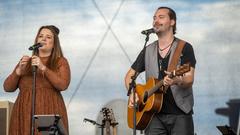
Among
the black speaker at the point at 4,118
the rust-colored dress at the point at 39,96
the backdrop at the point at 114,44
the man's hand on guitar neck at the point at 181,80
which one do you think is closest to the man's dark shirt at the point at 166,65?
the man's hand on guitar neck at the point at 181,80

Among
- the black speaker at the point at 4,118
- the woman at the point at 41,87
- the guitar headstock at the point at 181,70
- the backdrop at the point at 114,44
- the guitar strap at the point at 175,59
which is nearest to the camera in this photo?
the guitar headstock at the point at 181,70

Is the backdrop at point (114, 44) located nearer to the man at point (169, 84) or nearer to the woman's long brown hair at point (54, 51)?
the woman's long brown hair at point (54, 51)

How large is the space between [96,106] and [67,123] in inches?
20.5

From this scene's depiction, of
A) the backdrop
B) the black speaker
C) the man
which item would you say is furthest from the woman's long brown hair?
the man

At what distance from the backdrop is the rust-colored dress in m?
0.61

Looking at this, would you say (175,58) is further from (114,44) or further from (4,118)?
(4,118)

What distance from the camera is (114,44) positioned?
5680 millimetres

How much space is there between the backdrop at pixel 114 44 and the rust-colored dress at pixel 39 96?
0.61 meters

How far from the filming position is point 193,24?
17.9ft

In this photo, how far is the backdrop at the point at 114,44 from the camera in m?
5.31

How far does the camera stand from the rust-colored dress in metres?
5.03

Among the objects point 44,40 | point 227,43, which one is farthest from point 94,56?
point 227,43

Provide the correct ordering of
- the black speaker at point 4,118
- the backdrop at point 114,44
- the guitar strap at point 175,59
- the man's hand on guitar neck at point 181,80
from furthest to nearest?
the black speaker at point 4,118 < the backdrop at point 114,44 < the guitar strap at point 175,59 < the man's hand on guitar neck at point 181,80

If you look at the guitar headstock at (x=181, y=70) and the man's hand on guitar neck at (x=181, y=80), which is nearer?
the guitar headstock at (x=181, y=70)
